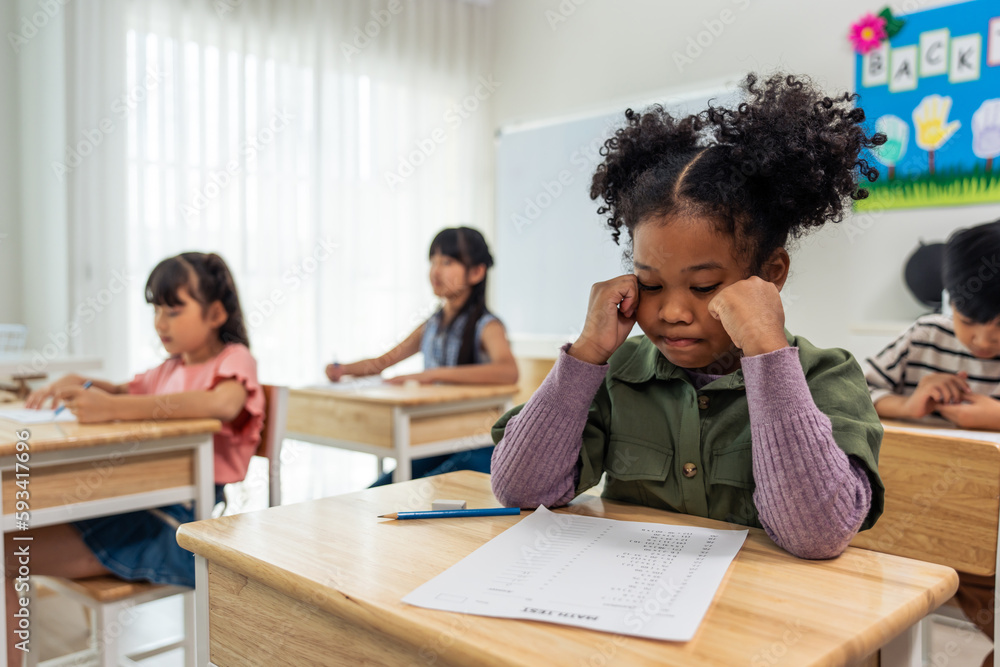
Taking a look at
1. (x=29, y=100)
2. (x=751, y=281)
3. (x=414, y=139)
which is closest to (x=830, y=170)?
(x=751, y=281)

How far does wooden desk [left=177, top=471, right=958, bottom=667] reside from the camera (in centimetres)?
56

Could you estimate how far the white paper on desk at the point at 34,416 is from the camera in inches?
68.7

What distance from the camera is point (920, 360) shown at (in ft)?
6.11

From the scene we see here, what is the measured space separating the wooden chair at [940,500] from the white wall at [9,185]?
129 inches

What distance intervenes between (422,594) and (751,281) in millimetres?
511

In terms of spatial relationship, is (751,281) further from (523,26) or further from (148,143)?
(523,26)

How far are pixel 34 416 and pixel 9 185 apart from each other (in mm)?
1873

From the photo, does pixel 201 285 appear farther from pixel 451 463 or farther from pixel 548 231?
pixel 548 231

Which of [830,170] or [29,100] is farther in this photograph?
[29,100]

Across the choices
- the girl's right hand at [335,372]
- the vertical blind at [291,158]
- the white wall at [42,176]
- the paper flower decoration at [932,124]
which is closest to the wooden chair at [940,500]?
the girl's right hand at [335,372]

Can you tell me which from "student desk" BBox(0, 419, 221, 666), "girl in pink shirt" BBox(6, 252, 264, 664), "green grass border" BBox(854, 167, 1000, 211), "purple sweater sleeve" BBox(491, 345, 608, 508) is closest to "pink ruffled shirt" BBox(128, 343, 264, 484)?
"girl in pink shirt" BBox(6, 252, 264, 664)

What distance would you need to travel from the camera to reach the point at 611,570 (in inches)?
28.0

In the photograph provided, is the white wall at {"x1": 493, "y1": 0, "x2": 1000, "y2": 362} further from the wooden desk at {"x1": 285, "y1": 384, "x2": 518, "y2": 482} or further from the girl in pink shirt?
the girl in pink shirt

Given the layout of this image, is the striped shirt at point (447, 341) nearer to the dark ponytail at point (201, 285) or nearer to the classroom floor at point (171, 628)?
the dark ponytail at point (201, 285)
